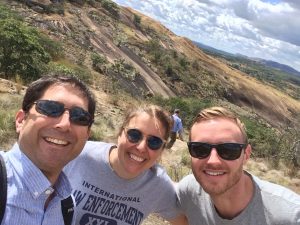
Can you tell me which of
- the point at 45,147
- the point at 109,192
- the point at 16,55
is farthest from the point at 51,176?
the point at 16,55

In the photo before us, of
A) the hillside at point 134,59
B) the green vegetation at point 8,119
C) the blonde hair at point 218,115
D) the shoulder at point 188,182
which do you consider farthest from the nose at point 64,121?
the hillside at point 134,59

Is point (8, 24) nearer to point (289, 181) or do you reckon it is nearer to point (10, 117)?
point (10, 117)

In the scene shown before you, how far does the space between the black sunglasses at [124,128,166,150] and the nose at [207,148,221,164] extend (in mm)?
441

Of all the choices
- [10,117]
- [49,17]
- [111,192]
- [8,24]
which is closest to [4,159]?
[111,192]

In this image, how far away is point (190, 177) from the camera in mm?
3080

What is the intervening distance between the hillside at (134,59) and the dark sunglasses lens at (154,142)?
17701 mm

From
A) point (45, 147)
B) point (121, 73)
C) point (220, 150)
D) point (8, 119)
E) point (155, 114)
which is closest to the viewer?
point (45, 147)

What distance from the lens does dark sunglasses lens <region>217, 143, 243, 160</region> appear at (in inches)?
104

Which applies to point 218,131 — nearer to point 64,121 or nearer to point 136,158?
point 136,158

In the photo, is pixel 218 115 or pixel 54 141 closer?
pixel 54 141

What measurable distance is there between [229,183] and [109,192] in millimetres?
787

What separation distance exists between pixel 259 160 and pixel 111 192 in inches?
449

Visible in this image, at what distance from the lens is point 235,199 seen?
2635 millimetres

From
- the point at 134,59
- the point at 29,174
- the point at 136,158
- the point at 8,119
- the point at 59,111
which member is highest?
the point at 59,111
